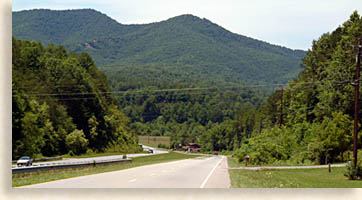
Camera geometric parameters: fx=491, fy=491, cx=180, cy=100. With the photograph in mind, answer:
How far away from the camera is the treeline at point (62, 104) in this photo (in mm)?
83344

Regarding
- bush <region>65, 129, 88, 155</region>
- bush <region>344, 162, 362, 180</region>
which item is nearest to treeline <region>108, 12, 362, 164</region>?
bush <region>344, 162, 362, 180</region>

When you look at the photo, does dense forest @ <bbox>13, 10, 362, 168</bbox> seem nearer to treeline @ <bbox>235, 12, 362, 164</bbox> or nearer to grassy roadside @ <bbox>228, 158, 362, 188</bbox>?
treeline @ <bbox>235, 12, 362, 164</bbox>

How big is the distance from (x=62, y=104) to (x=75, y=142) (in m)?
11.5

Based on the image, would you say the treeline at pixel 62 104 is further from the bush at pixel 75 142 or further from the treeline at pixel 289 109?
the treeline at pixel 289 109

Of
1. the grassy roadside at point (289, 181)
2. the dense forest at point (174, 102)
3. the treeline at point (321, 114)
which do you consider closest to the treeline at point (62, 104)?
the dense forest at point (174, 102)

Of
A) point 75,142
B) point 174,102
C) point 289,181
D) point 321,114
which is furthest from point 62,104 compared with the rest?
point 174,102

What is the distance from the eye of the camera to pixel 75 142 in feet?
298

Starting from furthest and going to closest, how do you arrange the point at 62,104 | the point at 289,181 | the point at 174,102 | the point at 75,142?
1. the point at 174,102
2. the point at 62,104
3. the point at 75,142
4. the point at 289,181

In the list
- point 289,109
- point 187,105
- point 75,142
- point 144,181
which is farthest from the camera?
point 187,105

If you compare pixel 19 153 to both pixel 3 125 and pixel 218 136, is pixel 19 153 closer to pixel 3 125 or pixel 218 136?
pixel 3 125

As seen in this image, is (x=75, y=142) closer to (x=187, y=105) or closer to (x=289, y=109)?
(x=289, y=109)

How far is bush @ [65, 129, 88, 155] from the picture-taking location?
90375 millimetres

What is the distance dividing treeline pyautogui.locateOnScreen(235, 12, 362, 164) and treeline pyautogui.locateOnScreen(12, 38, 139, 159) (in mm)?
Answer: 33838

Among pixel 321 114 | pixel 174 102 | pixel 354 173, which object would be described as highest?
pixel 174 102
